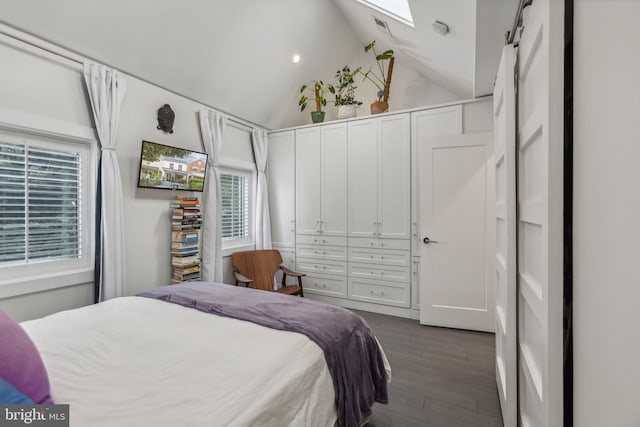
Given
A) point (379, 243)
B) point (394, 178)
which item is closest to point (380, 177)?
point (394, 178)

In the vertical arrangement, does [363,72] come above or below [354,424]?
above

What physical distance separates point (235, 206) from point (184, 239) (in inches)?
48.5

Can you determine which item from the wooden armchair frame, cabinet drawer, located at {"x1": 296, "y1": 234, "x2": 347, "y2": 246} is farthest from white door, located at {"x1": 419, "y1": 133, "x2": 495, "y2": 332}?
the wooden armchair frame

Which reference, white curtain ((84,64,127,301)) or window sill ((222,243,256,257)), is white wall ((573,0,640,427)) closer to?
white curtain ((84,64,127,301))

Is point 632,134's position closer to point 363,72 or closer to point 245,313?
point 245,313

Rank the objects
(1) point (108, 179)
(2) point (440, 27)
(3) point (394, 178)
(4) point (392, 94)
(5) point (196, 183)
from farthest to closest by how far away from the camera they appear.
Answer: (4) point (392, 94), (3) point (394, 178), (5) point (196, 183), (1) point (108, 179), (2) point (440, 27)

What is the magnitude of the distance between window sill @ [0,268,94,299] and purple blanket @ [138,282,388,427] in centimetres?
85

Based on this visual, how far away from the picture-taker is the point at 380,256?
13.2ft

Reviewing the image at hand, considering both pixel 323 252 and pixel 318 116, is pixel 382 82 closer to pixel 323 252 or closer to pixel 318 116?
pixel 318 116

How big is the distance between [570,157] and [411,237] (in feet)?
10.1

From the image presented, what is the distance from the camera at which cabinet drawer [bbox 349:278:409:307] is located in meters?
3.89

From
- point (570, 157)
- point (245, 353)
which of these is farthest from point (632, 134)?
point (245, 353)

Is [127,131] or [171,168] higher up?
[127,131]

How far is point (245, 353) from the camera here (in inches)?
56.9
